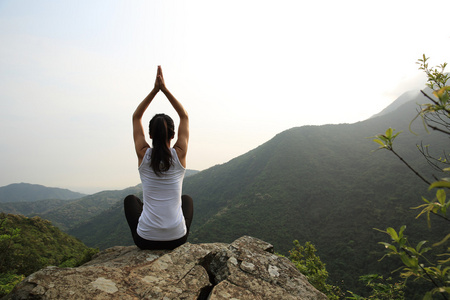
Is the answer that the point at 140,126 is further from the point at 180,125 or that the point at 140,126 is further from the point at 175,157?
the point at 175,157

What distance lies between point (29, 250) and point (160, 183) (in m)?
7.96

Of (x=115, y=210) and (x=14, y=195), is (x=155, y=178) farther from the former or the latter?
(x=14, y=195)

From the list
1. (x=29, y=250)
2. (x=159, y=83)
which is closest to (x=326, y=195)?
(x=29, y=250)

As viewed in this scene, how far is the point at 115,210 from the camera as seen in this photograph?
64.6 m

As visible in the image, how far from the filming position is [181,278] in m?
2.75

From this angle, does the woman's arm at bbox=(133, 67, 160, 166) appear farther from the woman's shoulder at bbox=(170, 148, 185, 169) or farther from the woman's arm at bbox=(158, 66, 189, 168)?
the woman's shoulder at bbox=(170, 148, 185, 169)

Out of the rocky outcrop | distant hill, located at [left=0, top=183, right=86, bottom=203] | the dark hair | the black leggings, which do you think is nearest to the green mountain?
the black leggings

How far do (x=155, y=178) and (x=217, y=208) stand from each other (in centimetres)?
5035

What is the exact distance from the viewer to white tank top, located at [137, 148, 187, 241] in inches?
121

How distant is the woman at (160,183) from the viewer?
3.04 meters

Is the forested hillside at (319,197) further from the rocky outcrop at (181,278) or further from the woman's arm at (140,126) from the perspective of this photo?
the woman's arm at (140,126)

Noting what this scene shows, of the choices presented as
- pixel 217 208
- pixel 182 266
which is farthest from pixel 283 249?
pixel 182 266

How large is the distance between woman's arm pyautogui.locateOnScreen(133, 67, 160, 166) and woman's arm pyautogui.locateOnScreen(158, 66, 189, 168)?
94 mm

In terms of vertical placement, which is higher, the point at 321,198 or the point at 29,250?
the point at 29,250
